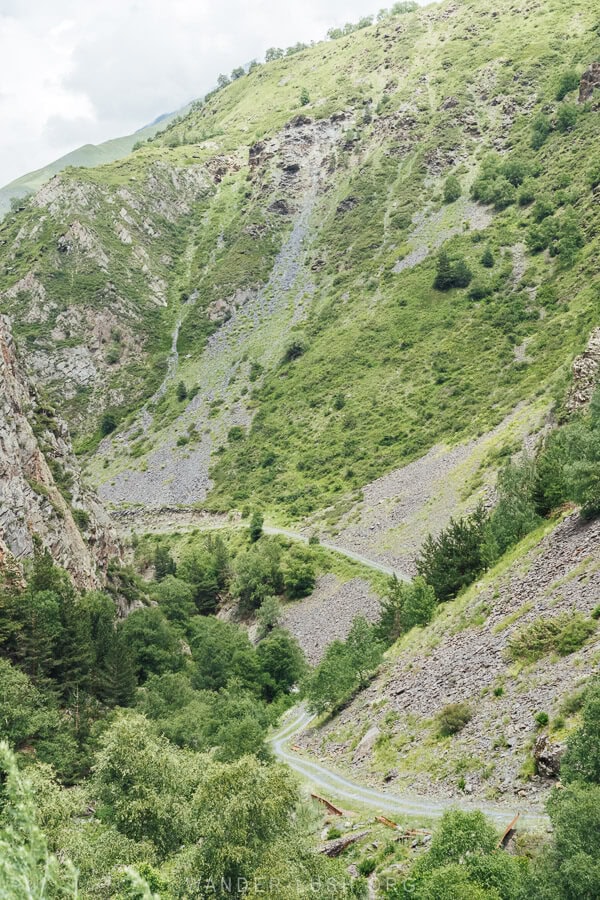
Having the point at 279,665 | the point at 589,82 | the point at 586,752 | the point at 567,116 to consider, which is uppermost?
the point at 589,82

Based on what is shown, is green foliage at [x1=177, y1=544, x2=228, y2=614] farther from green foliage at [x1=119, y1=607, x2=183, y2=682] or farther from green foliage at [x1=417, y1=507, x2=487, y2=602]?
green foliage at [x1=417, y1=507, x2=487, y2=602]

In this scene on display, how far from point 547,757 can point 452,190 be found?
→ 13379cm

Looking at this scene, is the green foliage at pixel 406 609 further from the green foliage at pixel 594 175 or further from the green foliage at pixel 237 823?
the green foliage at pixel 594 175

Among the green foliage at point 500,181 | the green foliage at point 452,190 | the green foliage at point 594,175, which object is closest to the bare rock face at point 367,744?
the green foliage at point 594,175

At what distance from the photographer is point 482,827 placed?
17875mm

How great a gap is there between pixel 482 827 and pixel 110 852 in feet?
43.0

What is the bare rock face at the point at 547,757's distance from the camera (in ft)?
72.0

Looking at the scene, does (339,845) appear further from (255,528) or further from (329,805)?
(255,528)

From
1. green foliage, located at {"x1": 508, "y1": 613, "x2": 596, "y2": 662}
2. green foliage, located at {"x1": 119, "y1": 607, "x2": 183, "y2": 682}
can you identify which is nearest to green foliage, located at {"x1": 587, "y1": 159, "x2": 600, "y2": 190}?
green foliage, located at {"x1": 119, "y1": 607, "x2": 183, "y2": 682}

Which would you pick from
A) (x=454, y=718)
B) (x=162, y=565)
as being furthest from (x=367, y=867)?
(x=162, y=565)

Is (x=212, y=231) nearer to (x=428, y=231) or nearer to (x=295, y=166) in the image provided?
(x=295, y=166)

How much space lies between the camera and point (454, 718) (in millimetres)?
29625

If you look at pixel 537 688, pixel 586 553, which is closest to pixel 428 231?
pixel 586 553

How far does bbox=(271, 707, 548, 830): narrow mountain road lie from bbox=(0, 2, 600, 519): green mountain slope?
53.0 meters
